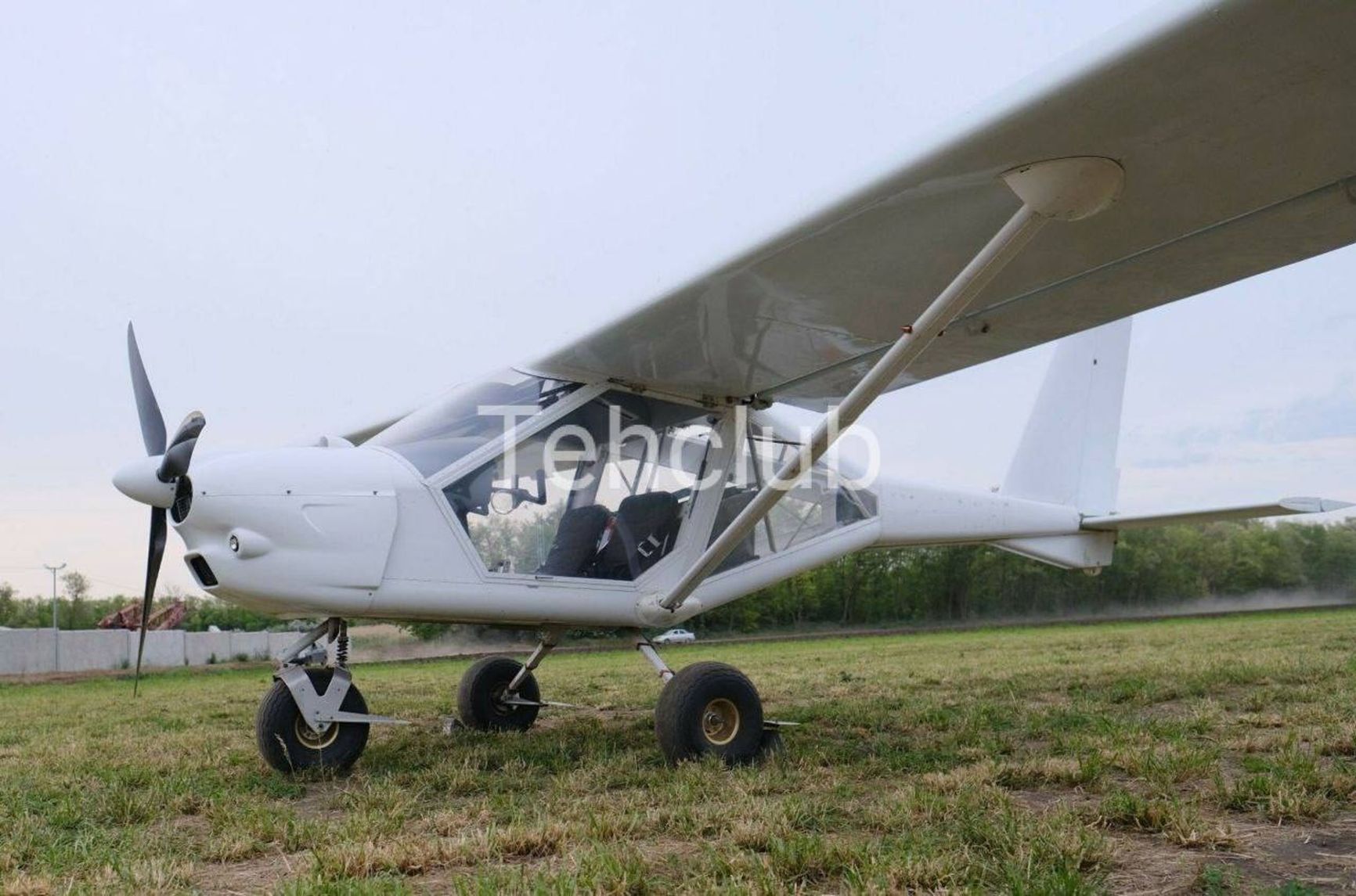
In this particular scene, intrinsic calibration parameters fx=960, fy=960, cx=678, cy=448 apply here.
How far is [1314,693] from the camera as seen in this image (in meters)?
6.46

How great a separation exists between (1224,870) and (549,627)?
4139 mm

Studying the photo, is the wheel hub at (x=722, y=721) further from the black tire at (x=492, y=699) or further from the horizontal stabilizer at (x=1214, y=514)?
the horizontal stabilizer at (x=1214, y=514)

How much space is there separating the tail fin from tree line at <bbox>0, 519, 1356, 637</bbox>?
25287 mm

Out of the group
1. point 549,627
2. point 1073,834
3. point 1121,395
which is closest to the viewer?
point 1073,834

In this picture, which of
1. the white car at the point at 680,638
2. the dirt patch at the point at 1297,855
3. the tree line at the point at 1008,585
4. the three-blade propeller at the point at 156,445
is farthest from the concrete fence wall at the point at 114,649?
the dirt patch at the point at 1297,855

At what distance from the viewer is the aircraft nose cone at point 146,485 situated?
4531 millimetres

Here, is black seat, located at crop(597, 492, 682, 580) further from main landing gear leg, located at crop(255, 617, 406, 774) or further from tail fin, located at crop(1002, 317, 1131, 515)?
tail fin, located at crop(1002, 317, 1131, 515)

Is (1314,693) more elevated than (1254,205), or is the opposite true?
(1254,205)

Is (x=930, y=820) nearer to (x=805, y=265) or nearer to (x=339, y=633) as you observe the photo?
(x=805, y=265)

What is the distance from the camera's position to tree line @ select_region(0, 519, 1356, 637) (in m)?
36.6

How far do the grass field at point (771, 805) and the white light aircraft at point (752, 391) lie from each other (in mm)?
646

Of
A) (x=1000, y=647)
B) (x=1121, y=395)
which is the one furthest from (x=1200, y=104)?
(x=1000, y=647)

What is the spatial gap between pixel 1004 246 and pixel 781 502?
287cm

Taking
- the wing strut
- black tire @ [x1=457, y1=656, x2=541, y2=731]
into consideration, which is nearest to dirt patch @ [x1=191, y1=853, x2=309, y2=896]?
the wing strut
